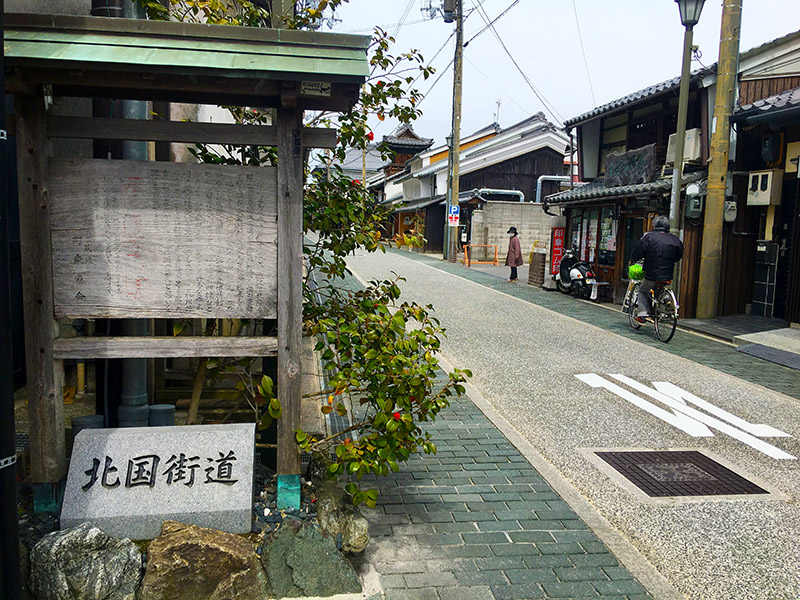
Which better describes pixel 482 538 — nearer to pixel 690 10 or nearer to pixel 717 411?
pixel 717 411

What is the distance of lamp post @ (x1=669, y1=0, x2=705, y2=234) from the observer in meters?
13.6

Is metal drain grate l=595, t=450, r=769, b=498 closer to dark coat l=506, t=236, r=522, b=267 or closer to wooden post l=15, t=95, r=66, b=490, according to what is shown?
wooden post l=15, t=95, r=66, b=490

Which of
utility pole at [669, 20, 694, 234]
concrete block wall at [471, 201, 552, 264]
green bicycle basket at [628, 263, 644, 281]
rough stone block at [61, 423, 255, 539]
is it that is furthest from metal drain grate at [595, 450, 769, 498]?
concrete block wall at [471, 201, 552, 264]

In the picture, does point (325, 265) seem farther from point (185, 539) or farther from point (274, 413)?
point (185, 539)

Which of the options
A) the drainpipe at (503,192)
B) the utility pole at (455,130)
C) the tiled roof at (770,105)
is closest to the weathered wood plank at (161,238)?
the tiled roof at (770,105)

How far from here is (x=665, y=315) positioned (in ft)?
41.7

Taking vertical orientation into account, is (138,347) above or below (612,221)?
below

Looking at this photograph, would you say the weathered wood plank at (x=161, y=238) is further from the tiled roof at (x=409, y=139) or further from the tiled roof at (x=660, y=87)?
the tiled roof at (x=409, y=139)

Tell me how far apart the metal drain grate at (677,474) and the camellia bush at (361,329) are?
2.21 m

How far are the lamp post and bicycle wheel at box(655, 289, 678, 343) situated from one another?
2.25 metres

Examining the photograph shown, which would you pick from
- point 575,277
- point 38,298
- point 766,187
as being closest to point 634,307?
point 766,187

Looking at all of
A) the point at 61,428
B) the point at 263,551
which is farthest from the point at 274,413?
the point at 61,428

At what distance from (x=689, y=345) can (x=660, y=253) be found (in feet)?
6.02

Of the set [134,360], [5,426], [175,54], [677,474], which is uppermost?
[175,54]
